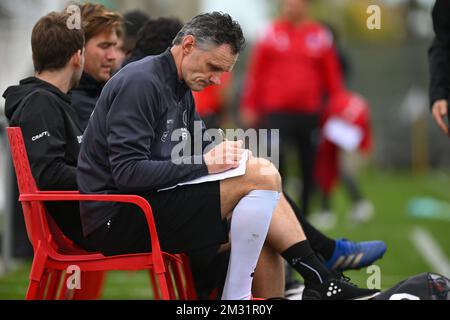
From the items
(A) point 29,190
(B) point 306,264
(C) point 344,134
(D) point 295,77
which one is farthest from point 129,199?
(C) point 344,134

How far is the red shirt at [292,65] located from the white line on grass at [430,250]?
1.61 meters

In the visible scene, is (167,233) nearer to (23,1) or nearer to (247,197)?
(247,197)

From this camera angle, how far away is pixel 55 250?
3.88 meters

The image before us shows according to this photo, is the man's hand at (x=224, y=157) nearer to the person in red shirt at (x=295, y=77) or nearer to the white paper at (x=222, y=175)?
the white paper at (x=222, y=175)

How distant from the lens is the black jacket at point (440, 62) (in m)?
4.85

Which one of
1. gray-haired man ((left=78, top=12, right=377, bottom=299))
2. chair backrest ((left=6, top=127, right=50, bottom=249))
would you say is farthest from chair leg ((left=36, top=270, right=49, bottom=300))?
gray-haired man ((left=78, top=12, right=377, bottom=299))

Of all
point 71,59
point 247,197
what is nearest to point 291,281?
point 247,197

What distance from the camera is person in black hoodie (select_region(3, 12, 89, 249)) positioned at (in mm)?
3879

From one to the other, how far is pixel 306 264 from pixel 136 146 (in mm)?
928

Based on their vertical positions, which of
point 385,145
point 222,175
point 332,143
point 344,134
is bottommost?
point 385,145

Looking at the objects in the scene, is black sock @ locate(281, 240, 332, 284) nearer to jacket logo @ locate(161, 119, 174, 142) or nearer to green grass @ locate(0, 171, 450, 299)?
jacket logo @ locate(161, 119, 174, 142)

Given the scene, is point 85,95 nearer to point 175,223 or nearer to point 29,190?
point 29,190

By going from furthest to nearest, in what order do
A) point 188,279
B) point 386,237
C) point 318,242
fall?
point 386,237
point 318,242
point 188,279

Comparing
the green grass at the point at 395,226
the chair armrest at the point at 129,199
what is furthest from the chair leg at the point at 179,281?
the green grass at the point at 395,226
